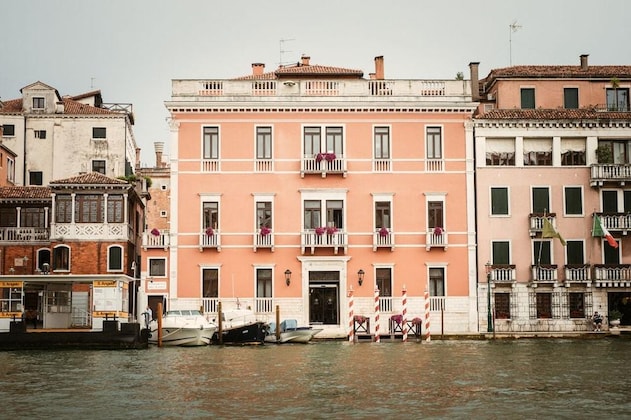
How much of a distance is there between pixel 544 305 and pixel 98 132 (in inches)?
980

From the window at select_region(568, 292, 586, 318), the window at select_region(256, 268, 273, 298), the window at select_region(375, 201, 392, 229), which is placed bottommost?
the window at select_region(568, 292, 586, 318)

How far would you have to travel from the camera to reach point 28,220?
45000mm

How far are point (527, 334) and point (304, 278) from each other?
8.98 meters

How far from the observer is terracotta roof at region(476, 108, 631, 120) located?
42.4m

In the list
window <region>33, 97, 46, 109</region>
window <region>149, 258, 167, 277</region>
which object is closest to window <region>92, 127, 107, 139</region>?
window <region>33, 97, 46, 109</region>

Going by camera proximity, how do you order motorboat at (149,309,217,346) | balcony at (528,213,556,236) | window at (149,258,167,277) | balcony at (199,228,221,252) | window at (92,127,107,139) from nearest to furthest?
motorboat at (149,309,217,346) → balcony at (199,228,221,252) → balcony at (528,213,556,236) → window at (149,258,167,277) → window at (92,127,107,139)

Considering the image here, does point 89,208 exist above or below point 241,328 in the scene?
above

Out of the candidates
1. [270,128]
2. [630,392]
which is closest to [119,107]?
[270,128]

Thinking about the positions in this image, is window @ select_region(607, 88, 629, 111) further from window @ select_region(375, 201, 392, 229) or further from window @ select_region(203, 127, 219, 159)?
window @ select_region(203, 127, 219, 159)

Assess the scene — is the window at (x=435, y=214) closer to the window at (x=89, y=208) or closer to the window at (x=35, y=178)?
the window at (x=89, y=208)

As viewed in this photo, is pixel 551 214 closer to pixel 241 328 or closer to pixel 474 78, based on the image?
pixel 474 78

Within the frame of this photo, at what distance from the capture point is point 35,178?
53.2 meters

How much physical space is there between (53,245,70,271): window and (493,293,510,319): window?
17.4 meters

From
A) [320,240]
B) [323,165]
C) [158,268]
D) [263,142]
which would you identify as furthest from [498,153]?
[158,268]
